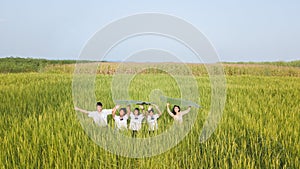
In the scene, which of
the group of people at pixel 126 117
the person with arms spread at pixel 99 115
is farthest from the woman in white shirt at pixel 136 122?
the person with arms spread at pixel 99 115

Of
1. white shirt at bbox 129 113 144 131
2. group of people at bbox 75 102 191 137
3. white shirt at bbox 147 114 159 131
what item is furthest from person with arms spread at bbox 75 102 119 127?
white shirt at bbox 147 114 159 131

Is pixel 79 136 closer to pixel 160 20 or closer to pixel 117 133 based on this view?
pixel 117 133

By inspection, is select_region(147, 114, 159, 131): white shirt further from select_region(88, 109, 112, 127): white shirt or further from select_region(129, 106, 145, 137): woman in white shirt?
select_region(88, 109, 112, 127): white shirt

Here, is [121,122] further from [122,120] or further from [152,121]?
[152,121]

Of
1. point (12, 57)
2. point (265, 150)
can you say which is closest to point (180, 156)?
point (265, 150)

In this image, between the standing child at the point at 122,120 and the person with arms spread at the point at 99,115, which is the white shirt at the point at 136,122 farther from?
the person with arms spread at the point at 99,115

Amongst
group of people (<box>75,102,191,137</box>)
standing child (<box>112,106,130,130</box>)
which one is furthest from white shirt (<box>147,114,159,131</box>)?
standing child (<box>112,106,130,130</box>)

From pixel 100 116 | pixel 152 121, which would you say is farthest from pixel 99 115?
pixel 152 121

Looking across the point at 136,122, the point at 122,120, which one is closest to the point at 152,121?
the point at 136,122

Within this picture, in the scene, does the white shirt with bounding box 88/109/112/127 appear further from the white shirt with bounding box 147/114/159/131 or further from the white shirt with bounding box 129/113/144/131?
the white shirt with bounding box 147/114/159/131

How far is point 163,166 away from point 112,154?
36 cm

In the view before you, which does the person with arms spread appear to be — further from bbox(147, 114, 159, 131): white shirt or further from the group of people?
bbox(147, 114, 159, 131): white shirt

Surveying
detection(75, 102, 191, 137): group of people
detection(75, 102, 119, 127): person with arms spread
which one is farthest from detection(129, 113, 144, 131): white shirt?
detection(75, 102, 119, 127): person with arms spread

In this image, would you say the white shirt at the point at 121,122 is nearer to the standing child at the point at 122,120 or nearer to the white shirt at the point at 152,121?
the standing child at the point at 122,120
